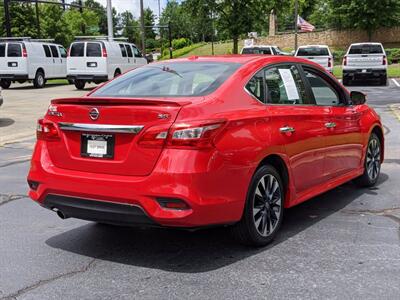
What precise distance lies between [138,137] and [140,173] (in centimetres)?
27

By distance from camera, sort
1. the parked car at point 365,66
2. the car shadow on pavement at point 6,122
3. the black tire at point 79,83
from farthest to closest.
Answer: the black tire at point 79,83 < the parked car at point 365,66 < the car shadow on pavement at point 6,122

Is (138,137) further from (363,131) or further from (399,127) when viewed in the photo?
(399,127)

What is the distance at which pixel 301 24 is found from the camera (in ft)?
173

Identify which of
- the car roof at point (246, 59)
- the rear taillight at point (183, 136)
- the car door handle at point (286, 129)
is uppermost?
the car roof at point (246, 59)

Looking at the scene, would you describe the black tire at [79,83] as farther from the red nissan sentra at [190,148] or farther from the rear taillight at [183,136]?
the rear taillight at [183,136]

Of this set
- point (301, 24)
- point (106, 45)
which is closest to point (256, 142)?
point (106, 45)

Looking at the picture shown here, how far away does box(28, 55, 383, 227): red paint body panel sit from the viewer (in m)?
4.16

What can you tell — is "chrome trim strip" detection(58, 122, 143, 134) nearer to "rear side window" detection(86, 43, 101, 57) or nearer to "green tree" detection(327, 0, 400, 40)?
"rear side window" detection(86, 43, 101, 57)

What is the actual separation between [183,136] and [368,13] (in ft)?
174

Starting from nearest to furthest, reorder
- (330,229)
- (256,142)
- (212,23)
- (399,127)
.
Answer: (256,142), (330,229), (399,127), (212,23)

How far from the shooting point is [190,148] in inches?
163

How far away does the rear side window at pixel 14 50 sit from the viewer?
1011 inches

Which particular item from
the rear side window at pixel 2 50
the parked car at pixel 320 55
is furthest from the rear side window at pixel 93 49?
the parked car at pixel 320 55

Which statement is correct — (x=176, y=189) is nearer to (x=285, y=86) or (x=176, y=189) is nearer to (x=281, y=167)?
(x=281, y=167)
